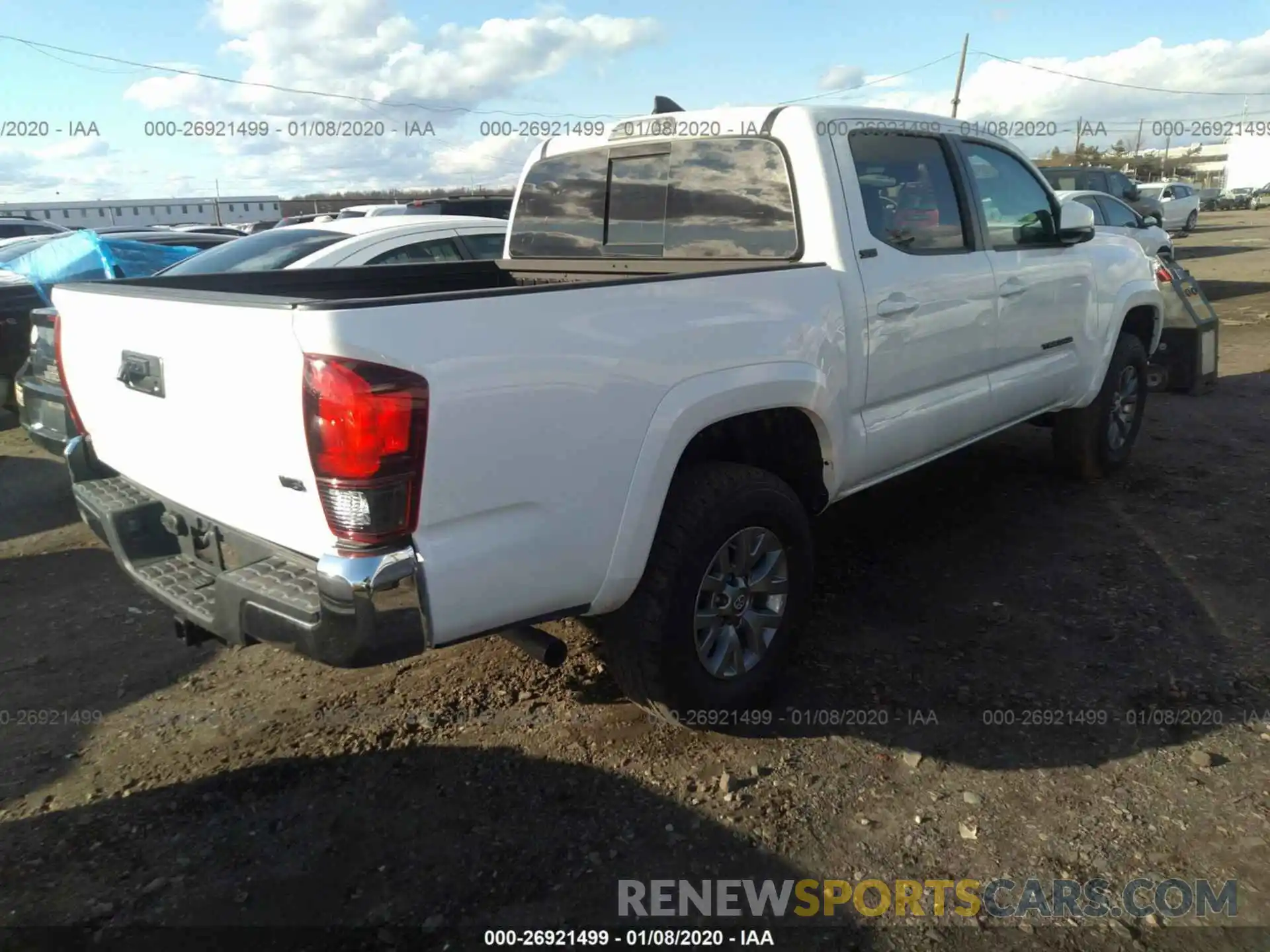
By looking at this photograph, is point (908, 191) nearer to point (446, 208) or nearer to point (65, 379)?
point (65, 379)

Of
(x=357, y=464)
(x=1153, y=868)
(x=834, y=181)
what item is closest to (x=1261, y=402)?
(x=834, y=181)

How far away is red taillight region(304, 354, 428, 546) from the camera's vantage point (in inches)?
81.9

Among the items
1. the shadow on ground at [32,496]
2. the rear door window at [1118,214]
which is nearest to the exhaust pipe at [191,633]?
the shadow on ground at [32,496]

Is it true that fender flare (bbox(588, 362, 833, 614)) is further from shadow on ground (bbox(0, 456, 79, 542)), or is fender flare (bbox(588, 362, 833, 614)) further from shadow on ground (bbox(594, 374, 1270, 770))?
shadow on ground (bbox(0, 456, 79, 542))

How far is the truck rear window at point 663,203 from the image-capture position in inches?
138

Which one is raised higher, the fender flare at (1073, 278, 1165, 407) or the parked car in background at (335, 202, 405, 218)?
the parked car in background at (335, 202, 405, 218)

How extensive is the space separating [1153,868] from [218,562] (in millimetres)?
2725

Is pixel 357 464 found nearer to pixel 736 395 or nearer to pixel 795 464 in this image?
pixel 736 395

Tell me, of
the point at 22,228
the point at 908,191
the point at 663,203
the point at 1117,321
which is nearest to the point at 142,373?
the point at 663,203

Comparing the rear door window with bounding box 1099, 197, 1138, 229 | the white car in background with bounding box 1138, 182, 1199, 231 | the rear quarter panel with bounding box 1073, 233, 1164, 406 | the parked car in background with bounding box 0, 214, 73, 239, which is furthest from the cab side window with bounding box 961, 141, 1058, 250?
the white car in background with bounding box 1138, 182, 1199, 231

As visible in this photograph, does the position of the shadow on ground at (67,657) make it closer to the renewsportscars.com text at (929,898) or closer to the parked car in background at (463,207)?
the renewsportscars.com text at (929,898)

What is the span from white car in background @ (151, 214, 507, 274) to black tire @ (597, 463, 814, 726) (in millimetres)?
3779

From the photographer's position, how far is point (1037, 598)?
4.07 m

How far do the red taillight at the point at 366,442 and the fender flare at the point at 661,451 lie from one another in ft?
2.19
